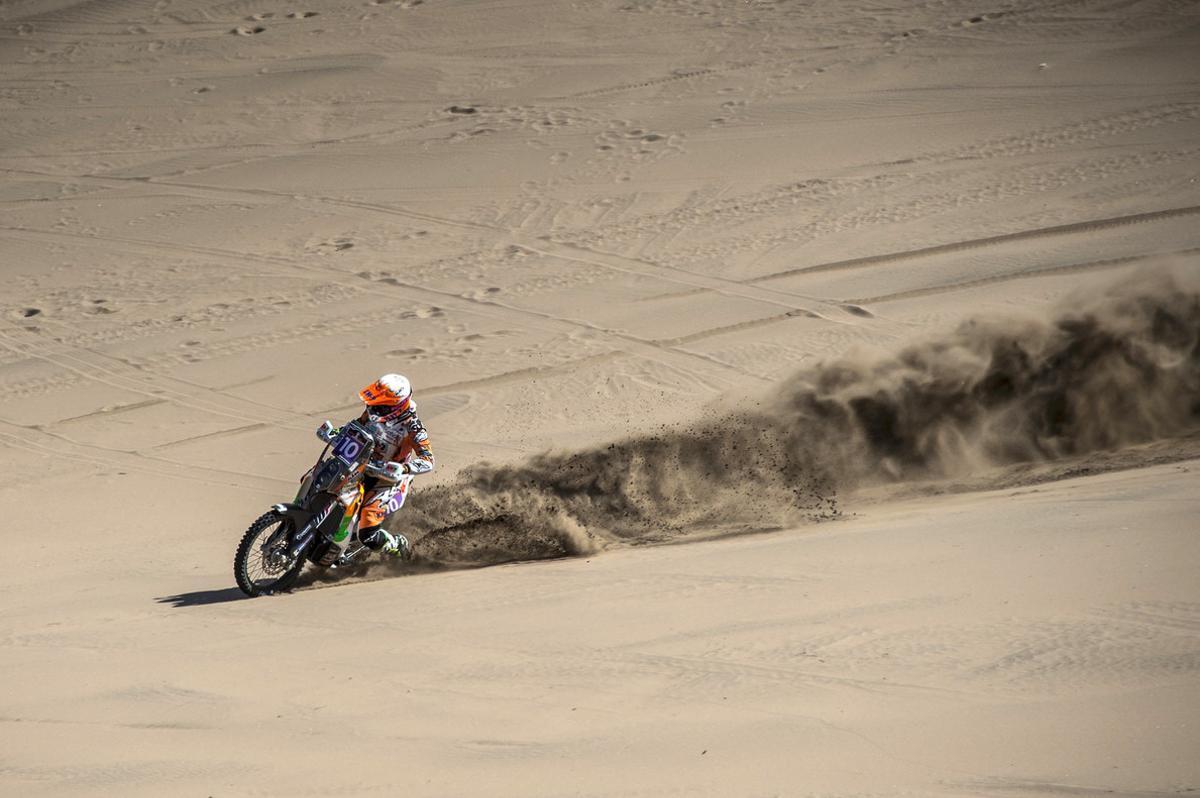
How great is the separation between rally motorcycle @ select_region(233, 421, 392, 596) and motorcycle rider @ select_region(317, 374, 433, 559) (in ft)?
0.43

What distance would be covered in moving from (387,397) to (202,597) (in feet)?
5.98

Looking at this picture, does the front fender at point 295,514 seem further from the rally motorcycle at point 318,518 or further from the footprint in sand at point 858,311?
the footprint in sand at point 858,311

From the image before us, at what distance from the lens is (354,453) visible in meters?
8.23

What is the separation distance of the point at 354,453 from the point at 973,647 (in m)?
4.24

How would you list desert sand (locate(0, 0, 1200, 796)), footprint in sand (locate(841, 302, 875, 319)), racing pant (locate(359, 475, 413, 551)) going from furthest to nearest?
footprint in sand (locate(841, 302, 875, 319)) < racing pant (locate(359, 475, 413, 551)) < desert sand (locate(0, 0, 1200, 796))

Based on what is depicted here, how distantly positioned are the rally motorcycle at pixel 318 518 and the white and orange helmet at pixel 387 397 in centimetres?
25

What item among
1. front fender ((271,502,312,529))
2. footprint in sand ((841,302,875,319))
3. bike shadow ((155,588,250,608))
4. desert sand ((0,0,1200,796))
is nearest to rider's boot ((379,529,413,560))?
desert sand ((0,0,1200,796))

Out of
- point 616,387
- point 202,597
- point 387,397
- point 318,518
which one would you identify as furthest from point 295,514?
point 616,387

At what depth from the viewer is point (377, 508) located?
8523 millimetres

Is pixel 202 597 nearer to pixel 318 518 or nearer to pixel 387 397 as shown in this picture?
pixel 318 518

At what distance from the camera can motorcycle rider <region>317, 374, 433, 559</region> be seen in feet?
27.9

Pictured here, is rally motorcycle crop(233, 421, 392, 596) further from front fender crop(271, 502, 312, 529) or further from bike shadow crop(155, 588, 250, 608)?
bike shadow crop(155, 588, 250, 608)

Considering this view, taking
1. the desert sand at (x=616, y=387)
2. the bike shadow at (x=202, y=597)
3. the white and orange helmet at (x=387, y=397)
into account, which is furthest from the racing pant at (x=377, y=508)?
the bike shadow at (x=202, y=597)

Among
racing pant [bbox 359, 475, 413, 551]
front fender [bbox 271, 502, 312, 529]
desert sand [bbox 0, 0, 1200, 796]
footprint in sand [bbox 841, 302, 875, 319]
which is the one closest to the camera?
desert sand [bbox 0, 0, 1200, 796]
